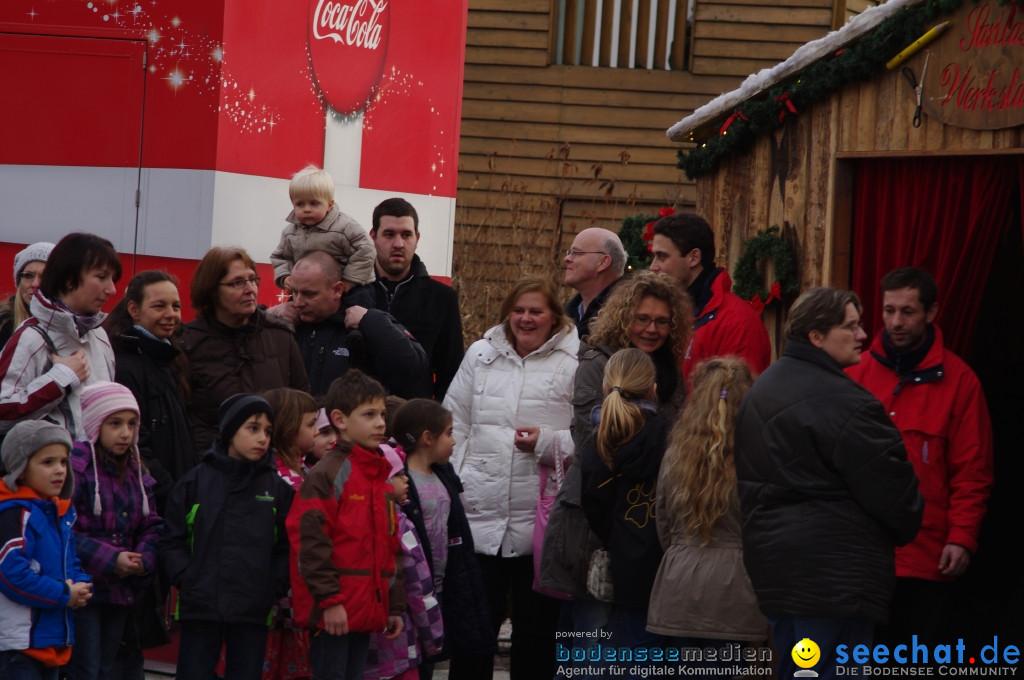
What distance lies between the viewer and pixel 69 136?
6461mm

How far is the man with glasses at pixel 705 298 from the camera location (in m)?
5.71

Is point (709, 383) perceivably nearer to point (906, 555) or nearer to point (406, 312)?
point (906, 555)

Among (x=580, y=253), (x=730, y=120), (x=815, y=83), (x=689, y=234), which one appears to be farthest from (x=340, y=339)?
(x=815, y=83)

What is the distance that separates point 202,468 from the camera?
496cm

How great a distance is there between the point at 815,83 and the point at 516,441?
226 centimetres

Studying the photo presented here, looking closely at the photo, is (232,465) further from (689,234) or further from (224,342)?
(689,234)

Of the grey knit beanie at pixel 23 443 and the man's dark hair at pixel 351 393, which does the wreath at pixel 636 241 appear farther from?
the grey knit beanie at pixel 23 443

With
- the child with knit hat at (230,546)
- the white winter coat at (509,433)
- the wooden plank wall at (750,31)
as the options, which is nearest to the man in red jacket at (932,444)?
the white winter coat at (509,433)

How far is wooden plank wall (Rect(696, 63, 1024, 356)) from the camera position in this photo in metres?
5.82

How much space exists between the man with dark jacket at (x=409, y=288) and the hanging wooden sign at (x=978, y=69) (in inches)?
95.3

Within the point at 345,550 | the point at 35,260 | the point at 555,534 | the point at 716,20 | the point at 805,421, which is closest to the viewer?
the point at 805,421

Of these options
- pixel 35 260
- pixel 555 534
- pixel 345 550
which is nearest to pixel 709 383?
pixel 555 534

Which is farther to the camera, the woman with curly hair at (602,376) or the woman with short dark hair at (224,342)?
the woman with short dark hair at (224,342)

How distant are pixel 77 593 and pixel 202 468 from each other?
0.64 meters
